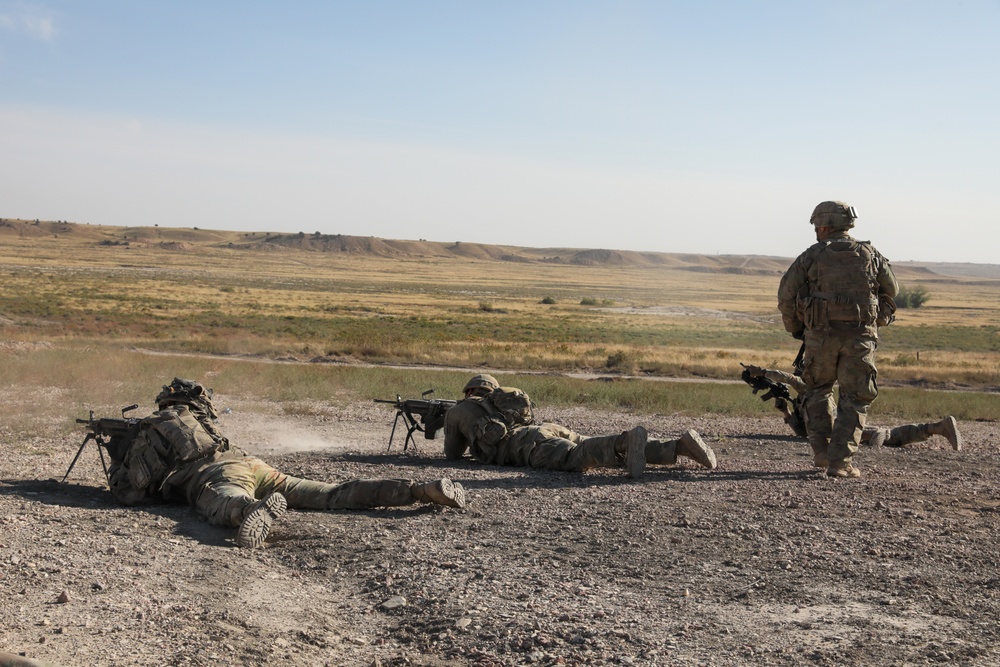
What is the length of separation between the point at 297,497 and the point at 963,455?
8.54 metres

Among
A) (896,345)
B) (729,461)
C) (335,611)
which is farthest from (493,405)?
(896,345)

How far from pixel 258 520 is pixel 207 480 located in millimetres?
1360

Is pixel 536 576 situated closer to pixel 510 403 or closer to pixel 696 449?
pixel 696 449

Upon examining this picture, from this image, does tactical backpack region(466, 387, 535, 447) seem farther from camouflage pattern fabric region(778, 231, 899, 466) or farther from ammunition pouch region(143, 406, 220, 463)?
ammunition pouch region(143, 406, 220, 463)

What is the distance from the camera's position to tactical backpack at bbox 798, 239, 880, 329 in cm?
1041

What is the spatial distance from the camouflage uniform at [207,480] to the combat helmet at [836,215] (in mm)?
5015

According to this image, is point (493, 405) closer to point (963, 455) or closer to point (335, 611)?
point (335, 611)

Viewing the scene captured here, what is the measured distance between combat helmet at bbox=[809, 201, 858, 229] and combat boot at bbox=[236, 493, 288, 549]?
6.41 metres

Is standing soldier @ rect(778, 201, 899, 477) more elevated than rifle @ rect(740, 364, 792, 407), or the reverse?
standing soldier @ rect(778, 201, 899, 477)

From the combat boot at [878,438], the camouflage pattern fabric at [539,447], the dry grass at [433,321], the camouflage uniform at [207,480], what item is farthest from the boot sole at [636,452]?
the dry grass at [433,321]

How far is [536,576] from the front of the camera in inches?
263

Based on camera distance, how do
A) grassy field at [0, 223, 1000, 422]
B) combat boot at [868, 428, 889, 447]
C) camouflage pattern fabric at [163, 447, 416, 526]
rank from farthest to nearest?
grassy field at [0, 223, 1000, 422]
combat boot at [868, 428, 889, 447]
camouflage pattern fabric at [163, 447, 416, 526]

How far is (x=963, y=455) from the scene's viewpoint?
12.7 m

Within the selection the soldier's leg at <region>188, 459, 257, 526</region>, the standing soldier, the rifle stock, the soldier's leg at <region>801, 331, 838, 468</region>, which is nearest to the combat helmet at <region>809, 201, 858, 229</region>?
the standing soldier
